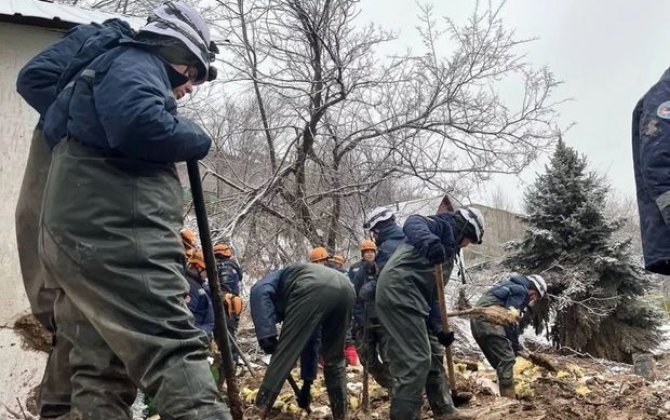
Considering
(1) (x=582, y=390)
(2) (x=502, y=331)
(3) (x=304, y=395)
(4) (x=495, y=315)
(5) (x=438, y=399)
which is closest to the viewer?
(3) (x=304, y=395)

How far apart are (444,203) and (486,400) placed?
3642 mm

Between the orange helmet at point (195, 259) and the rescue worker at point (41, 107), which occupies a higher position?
the rescue worker at point (41, 107)

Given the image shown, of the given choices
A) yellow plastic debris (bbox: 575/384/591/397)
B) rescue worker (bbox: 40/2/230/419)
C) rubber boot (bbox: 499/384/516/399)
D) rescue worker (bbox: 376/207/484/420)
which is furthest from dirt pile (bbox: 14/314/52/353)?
yellow plastic debris (bbox: 575/384/591/397)

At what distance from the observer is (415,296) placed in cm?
543

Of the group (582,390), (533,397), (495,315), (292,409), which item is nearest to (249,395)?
(292,409)

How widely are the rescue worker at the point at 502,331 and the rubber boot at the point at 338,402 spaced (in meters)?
2.43

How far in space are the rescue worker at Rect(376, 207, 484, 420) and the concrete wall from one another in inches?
108

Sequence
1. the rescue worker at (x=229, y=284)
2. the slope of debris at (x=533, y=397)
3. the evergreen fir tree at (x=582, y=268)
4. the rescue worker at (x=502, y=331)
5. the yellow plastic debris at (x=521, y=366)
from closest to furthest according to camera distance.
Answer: the slope of debris at (x=533, y=397), the rescue worker at (x=229, y=284), the rescue worker at (x=502, y=331), the yellow plastic debris at (x=521, y=366), the evergreen fir tree at (x=582, y=268)

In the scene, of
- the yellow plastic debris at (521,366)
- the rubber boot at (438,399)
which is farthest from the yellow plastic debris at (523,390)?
the rubber boot at (438,399)

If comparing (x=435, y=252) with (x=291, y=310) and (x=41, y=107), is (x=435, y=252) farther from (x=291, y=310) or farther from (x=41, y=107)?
(x=41, y=107)

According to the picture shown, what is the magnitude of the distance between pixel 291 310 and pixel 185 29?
2.79 m

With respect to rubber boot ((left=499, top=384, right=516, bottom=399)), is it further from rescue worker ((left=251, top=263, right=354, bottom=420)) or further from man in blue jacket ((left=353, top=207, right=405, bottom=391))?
rescue worker ((left=251, top=263, right=354, bottom=420))

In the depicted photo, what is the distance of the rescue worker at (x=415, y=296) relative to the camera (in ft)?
17.0

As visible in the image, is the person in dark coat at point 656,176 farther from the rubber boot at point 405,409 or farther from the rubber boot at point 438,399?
the rubber boot at point 438,399
